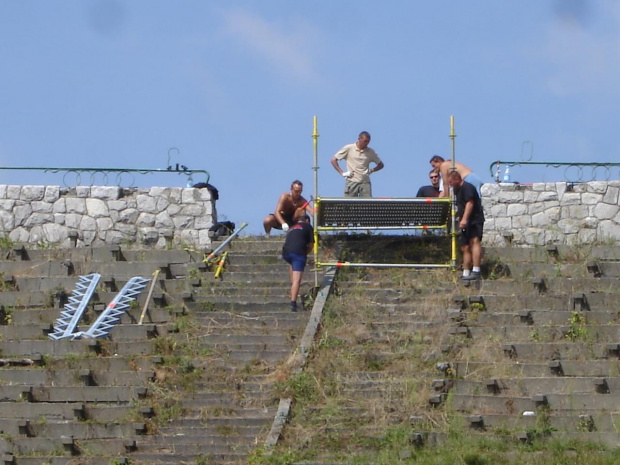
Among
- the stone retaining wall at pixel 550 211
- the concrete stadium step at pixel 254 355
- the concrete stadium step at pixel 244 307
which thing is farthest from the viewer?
the stone retaining wall at pixel 550 211

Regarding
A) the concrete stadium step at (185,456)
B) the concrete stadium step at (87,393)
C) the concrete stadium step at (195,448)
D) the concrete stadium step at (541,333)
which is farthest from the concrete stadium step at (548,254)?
the concrete stadium step at (185,456)

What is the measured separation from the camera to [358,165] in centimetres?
2266

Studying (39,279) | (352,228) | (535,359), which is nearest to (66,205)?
(39,279)

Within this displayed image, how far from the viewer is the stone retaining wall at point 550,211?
76.0ft

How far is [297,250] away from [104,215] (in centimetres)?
470

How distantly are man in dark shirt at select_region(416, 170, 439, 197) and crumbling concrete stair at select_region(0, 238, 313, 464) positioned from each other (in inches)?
82.6

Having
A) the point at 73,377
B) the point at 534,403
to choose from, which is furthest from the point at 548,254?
the point at 73,377

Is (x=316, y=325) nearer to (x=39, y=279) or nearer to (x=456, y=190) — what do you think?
(x=456, y=190)

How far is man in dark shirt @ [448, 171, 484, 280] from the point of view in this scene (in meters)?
20.7

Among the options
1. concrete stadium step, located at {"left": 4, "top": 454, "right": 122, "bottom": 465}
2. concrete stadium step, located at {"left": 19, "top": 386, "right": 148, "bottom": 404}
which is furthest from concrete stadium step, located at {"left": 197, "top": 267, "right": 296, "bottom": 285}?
concrete stadium step, located at {"left": 4, "top": 454, "right": 122, "bottom": 465}

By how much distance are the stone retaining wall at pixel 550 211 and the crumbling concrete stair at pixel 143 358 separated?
3.20m

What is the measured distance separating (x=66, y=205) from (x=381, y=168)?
474cm

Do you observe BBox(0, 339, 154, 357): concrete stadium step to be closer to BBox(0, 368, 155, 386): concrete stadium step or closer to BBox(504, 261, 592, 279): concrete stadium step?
BBox(0, 368, 155, 386): concrete stadium step

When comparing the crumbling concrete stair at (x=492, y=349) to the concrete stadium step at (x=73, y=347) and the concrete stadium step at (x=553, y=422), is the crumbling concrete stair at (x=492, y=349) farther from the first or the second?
the concrete stadium step at (x=73, y=347)
